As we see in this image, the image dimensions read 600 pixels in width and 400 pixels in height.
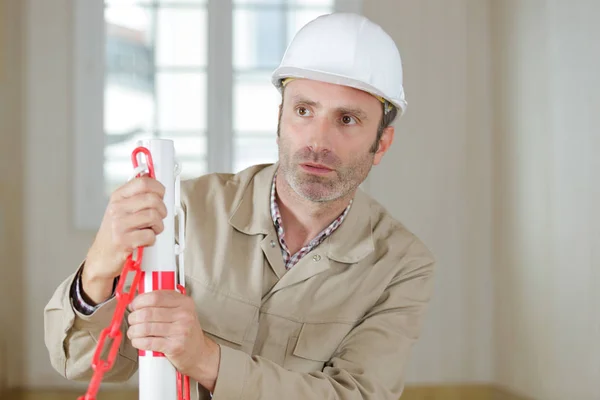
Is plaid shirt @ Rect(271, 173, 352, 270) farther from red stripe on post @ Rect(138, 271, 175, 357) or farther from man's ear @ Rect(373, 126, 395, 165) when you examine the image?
red stripe on post @ Rect(138, 271, 175, 357)

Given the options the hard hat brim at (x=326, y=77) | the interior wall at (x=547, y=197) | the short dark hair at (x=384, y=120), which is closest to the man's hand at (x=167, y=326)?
the hard hat brim at (x=326, y=77)

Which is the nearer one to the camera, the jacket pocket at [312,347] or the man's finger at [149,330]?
the man's finger at [149,330]

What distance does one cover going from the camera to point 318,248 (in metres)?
2.03

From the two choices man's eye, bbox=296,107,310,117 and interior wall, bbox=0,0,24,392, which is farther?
interior wall, bbox=0,0,24,392

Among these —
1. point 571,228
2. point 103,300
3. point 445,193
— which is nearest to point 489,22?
point 445,193

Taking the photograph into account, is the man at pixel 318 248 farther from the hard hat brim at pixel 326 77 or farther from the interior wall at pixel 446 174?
the interior wall at pixel 446 174

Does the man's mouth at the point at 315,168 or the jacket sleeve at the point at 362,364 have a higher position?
the man's mouth at the point at 315,168

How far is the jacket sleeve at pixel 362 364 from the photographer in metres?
1.53

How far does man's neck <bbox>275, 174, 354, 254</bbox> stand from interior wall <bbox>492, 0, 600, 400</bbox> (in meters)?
1.84

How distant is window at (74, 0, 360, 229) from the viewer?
15.9 ft

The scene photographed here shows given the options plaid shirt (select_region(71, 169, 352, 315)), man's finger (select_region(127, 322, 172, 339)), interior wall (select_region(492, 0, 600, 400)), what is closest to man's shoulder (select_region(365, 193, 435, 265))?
plaid shirt (select_region(71, 169, 352, 315))

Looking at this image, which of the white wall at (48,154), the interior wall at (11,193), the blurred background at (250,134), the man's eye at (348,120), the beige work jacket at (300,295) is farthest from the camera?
the white wall at (48,154)

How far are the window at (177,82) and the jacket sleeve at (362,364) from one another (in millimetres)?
2939

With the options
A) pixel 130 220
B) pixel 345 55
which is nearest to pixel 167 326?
pixel 130 220
